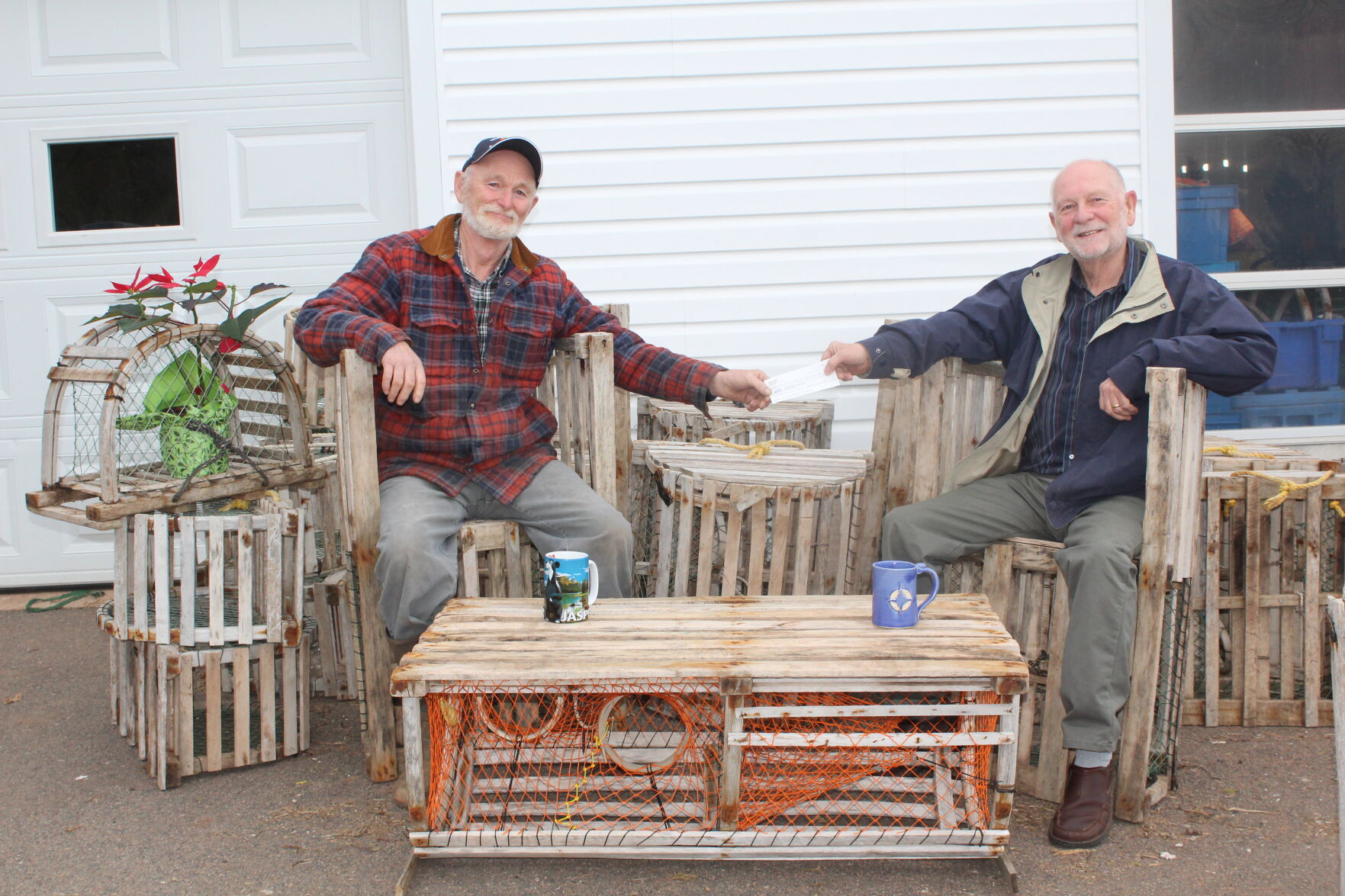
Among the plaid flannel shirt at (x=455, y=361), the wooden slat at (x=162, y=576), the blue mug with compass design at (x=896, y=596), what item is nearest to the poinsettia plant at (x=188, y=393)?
the wooden slat at (x=162, y=576)

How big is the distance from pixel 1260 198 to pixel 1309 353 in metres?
0.70

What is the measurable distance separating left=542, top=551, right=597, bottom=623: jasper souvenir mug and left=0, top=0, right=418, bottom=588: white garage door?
2.68 m

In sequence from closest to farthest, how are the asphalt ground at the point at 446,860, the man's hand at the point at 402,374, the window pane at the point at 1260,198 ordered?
the asphalt ground at the point at 446,860 → the man's hand at the point at 402,374 → the window pane at the point at 1260,198

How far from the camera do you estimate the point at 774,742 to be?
7.97 ft

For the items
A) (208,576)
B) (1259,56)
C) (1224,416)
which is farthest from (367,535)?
(1259,56)

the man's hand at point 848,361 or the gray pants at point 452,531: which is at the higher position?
the man's hand at point 848,361

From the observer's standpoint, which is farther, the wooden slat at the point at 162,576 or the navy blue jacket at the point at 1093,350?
the wooden slat at the point at 162,576

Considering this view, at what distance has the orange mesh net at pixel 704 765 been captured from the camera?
2451mm

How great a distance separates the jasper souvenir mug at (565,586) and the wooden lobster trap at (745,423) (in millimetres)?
1344

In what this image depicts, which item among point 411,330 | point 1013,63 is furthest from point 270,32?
point 1013,63

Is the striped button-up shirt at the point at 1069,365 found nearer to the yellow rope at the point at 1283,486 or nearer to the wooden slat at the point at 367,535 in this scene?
the yellow rope at the point at 1283,486

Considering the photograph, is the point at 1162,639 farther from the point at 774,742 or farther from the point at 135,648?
the point at 135,648

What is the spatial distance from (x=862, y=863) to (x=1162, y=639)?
0.94 metres

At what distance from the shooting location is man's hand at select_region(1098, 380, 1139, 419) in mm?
2971
